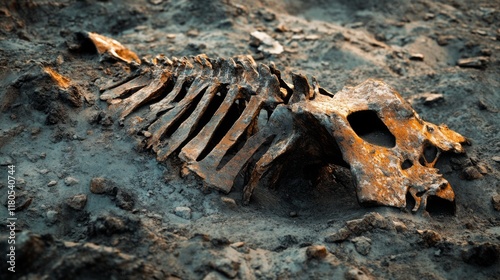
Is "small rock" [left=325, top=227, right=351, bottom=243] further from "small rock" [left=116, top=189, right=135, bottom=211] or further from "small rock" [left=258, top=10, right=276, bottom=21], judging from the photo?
"small rock" [left=258, top=10, right=276, bottom=21]

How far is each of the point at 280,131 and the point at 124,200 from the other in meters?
1.29

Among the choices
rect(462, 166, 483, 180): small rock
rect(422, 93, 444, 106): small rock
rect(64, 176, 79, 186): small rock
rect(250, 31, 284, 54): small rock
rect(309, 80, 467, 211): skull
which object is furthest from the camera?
rect(250, 31, 284, 54): small rock

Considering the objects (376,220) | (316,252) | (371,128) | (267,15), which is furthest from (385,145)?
(267,15)

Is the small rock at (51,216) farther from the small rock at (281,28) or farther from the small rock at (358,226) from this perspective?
the small rock at (281,28)

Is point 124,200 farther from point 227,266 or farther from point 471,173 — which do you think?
point 471,173

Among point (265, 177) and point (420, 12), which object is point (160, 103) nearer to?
point (265, 177)

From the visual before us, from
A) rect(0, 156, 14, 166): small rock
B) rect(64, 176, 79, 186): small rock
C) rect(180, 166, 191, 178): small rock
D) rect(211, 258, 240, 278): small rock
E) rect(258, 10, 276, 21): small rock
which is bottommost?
rect(64, 176, 79, 186): small rock

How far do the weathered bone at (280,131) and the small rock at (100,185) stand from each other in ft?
1.52

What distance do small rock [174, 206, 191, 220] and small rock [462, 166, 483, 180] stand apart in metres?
2.24

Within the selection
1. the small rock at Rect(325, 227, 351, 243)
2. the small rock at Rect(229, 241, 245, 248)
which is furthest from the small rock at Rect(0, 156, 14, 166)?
the small rock at Rect(325, 227, 351, 243)

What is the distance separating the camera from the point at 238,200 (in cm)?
368

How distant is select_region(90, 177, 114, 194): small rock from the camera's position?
3.61 meters

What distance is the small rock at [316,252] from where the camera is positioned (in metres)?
2.92

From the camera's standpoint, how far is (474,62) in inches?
226
